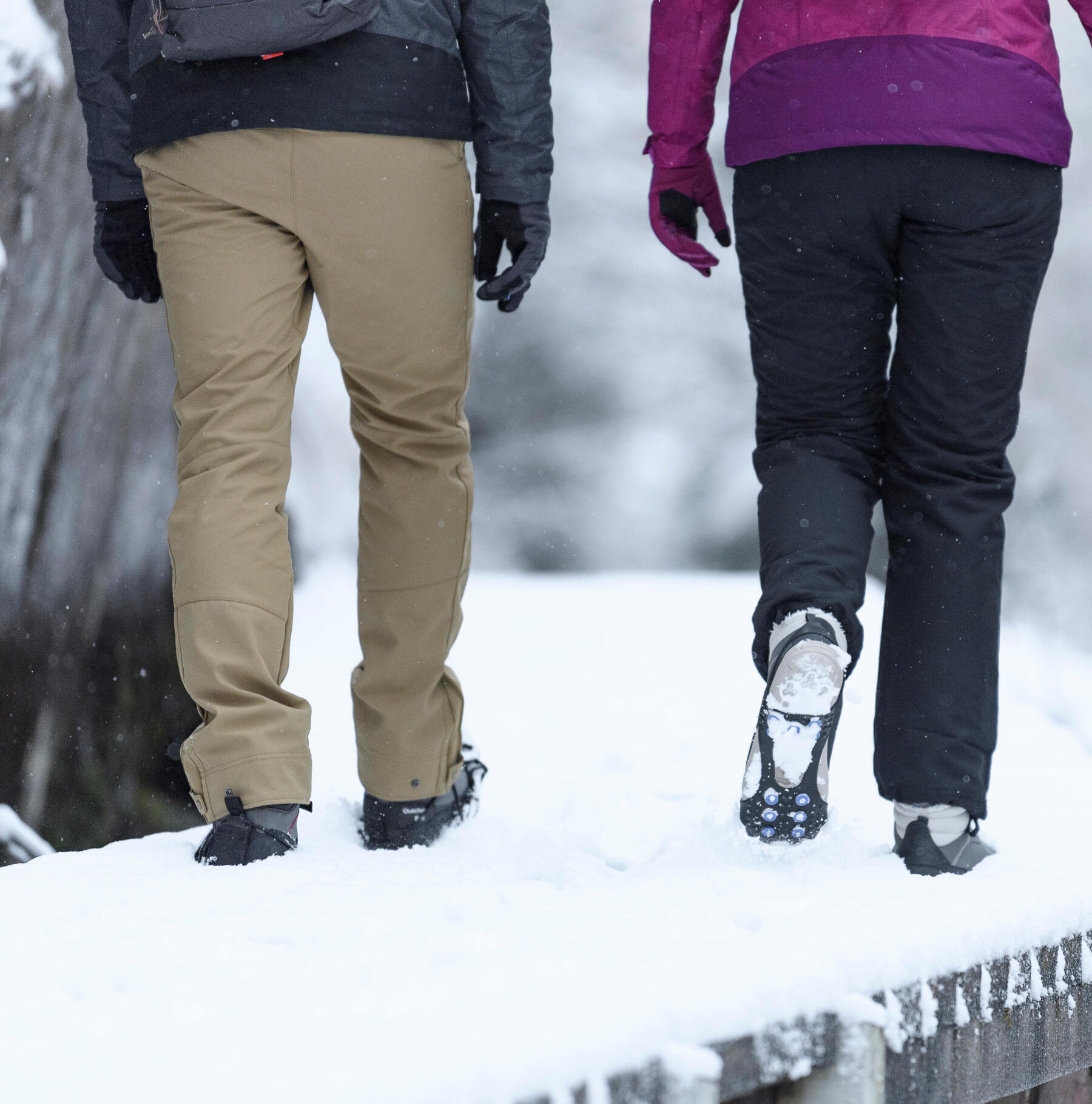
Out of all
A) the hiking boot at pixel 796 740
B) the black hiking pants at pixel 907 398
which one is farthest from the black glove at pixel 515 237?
the hiking boot at pixel 796 740

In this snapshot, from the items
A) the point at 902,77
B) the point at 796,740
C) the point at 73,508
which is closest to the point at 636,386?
the point at 73,508

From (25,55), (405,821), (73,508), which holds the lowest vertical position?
(405,821)

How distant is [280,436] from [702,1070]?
2.79 feet

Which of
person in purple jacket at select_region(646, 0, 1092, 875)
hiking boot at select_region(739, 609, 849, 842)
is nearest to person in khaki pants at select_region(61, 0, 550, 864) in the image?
person in purple jacket at select_region(646, 0, 1092, 875)

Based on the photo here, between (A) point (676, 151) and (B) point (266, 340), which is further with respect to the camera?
(A) point (676, 151)

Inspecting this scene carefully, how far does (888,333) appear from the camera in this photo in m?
1.48

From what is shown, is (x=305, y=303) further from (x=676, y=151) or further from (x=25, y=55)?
(x=25, y=55)

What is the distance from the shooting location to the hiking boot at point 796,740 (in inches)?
49.7

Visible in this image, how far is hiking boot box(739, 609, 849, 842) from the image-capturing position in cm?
126

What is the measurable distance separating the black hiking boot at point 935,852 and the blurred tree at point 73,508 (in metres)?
1.16

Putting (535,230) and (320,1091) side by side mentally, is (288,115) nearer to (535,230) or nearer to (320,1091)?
(535,230)

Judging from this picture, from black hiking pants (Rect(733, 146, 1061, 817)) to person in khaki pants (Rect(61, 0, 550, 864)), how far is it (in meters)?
0.35

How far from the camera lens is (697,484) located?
4.90m

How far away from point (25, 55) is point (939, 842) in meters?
1.62
